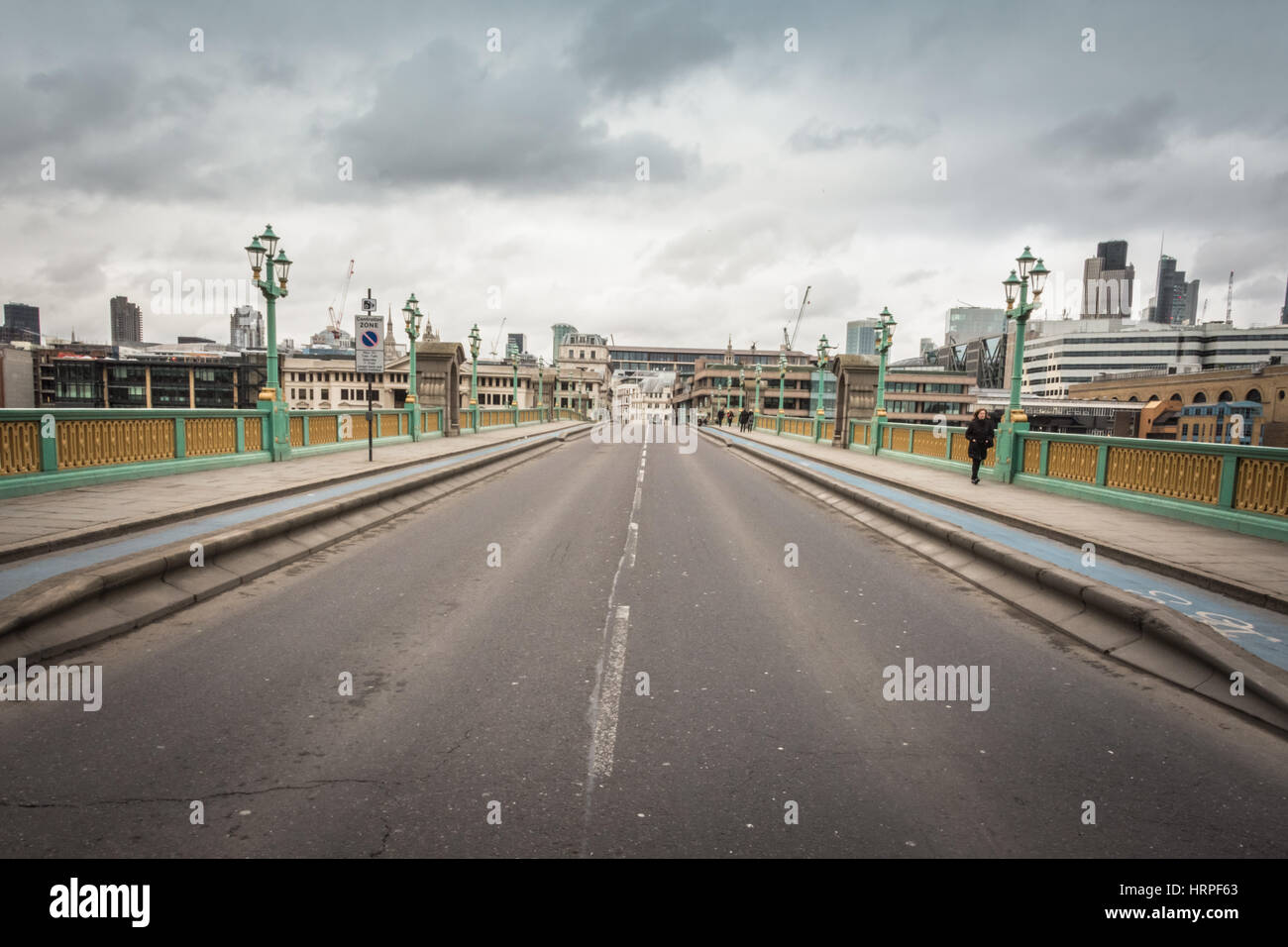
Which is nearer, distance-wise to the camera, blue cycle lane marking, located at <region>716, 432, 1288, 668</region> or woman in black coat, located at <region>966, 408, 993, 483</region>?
blue cycle lane marking, located at <region>716, 432, 1288, 668</region>

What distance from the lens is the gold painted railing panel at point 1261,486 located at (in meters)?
8.78

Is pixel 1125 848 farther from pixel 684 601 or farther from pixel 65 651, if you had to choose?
pixel 65 651

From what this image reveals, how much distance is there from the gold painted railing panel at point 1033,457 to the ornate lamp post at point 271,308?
17.4m

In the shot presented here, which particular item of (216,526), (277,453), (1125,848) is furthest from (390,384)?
(1125,848)

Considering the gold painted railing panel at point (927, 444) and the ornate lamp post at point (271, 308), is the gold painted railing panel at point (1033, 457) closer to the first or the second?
the gold painted railing panel at point (927, 444)

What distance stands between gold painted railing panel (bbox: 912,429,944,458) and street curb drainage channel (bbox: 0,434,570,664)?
16.3 meters

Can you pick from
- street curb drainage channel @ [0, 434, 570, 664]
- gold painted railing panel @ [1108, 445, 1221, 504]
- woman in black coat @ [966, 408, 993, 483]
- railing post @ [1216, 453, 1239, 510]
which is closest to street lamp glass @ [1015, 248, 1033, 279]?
woman in black coat @ [966, 408, 993, 483]

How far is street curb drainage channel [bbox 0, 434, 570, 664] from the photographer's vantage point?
5059 mm

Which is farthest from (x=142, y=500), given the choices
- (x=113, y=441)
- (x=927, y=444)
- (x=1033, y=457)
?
(x=927, y=444)

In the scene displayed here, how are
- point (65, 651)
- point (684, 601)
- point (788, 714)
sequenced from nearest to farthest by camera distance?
point (788, 714) < point (65, 651) < point (684, 601)

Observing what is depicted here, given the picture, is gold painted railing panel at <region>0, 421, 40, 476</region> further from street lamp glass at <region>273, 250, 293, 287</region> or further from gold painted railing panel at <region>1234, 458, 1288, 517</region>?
gold painted railing panel at <region>1234, 458, 1288, 517</region>

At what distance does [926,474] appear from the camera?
18578mm

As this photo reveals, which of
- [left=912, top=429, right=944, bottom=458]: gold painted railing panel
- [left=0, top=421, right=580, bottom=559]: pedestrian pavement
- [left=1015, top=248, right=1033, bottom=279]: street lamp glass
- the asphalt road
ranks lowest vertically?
the asphalt road
